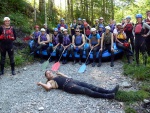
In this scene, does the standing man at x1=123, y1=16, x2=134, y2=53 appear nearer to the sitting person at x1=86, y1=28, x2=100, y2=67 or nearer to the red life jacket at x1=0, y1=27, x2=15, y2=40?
the sitting person at x1=86, y1=28, x2=100, y2=67

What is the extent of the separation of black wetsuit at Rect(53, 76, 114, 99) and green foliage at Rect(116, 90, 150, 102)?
0.89ft

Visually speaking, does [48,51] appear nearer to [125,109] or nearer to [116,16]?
[125,109]

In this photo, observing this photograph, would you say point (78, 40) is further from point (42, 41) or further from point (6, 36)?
point (6, 36)

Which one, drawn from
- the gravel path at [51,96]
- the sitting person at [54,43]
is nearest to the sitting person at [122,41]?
the gravel path at [51,96]

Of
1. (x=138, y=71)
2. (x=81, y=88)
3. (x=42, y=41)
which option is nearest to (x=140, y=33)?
(x=138, y=71)

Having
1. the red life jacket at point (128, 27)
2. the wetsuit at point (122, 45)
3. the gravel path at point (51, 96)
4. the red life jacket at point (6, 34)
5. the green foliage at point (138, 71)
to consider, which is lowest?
the gravel path at point (51, 96)

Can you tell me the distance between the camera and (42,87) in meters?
7.03

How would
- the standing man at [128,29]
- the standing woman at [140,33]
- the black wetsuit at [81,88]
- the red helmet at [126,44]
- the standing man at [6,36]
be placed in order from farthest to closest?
the standing man at [128,29] < the red helmet at [126,44] < the standing man at [6,36] < the standing woman at [140,33] < the black wetsuit at [81,88]

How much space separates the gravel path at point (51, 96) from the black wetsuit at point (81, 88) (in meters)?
0.12

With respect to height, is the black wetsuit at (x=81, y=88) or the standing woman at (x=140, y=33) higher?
the standing woman at (x=140, y=33)

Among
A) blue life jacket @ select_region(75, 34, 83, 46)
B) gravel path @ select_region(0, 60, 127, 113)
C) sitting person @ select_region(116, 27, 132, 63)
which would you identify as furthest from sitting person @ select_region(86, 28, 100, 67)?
gravel path @ select_region(0, 60, 127, 113)

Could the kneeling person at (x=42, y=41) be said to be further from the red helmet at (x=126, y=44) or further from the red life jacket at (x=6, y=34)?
the red helmet at (x=126, y=44)

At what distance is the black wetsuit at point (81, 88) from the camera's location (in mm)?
6062

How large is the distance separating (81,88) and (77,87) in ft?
0.40
